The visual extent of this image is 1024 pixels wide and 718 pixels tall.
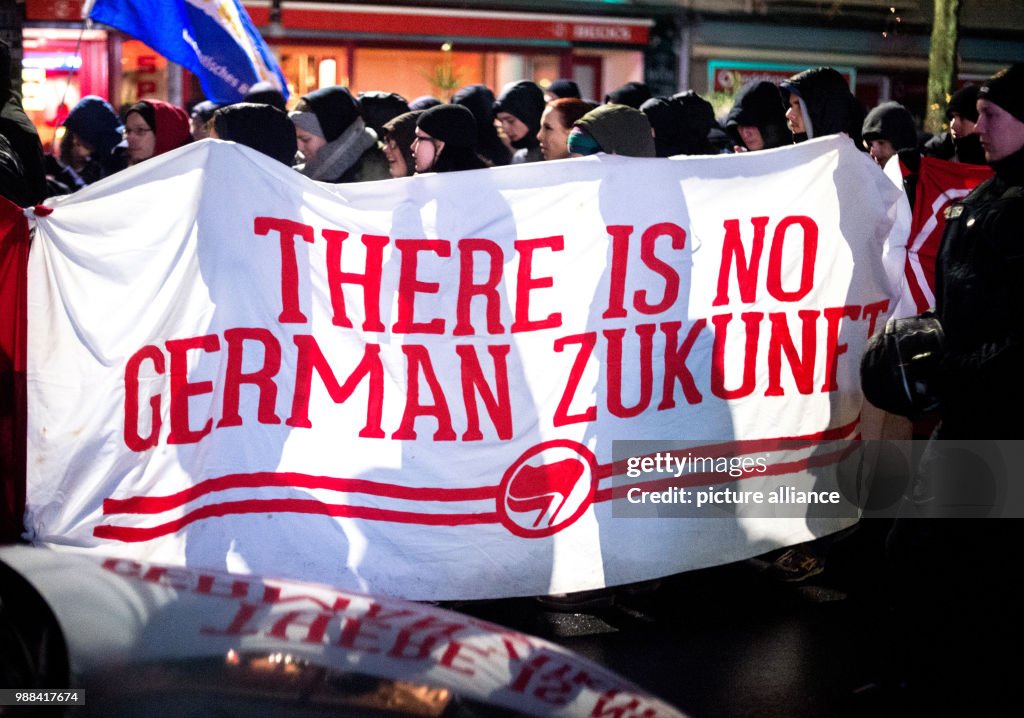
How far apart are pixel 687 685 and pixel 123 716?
114 inches

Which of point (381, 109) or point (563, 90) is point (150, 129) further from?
point (563, 90)

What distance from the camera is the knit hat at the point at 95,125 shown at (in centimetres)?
930

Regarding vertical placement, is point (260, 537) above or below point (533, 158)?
below

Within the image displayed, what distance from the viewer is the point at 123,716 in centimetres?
218

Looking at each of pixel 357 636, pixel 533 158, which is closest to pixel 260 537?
pixel 357 636

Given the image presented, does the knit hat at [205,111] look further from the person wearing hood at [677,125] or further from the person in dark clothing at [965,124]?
the person in dark clothing at [965,124]

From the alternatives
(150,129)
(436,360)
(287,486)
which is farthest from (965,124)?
(150,129)

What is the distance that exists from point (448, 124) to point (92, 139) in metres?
3.92

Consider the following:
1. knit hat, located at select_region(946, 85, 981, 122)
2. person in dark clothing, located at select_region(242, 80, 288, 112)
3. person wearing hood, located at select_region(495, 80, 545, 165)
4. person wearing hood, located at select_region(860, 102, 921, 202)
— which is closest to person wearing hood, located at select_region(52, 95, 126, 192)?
person in dark clothing, located at select_region(242, 80, 288, 112)

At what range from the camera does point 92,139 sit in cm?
934

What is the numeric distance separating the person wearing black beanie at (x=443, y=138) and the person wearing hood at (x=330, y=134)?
818mm

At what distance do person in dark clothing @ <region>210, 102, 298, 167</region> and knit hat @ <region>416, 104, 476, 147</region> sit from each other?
67 cm

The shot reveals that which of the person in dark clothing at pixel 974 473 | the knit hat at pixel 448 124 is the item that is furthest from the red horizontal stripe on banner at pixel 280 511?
the knit hat at pixel 448 124

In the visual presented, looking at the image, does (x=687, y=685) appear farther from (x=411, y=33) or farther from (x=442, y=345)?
(x=411, y=33)
